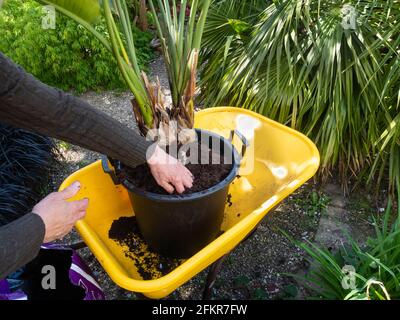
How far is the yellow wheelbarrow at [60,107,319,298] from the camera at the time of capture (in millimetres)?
1374

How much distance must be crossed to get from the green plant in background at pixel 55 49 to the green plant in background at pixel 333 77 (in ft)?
4.39

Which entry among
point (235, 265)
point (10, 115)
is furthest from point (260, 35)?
point (10, 115)

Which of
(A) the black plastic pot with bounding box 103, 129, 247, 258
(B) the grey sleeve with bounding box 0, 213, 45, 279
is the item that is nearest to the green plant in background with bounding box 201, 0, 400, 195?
(A) the black plastic pot with bounding box 103, 129, 247, 258

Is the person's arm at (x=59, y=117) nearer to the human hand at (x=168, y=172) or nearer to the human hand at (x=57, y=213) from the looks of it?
the human hand at (x=168, y=172)

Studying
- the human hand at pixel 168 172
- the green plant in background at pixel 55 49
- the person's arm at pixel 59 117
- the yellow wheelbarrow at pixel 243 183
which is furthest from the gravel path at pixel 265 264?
the green plant in background at pixel 55 49

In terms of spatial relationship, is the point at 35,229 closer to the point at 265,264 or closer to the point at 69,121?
the point at 69,121

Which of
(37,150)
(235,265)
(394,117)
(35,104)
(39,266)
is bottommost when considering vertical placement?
(235,265)

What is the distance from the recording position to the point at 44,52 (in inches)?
123

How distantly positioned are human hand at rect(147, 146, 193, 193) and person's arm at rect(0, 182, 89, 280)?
0.80 feet

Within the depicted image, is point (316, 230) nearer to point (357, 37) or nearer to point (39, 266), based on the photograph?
point (357, 37)

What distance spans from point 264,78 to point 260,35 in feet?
Result: 0.78

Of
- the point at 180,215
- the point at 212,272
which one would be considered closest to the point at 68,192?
the point at 180,215

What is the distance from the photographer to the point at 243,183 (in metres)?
1.80

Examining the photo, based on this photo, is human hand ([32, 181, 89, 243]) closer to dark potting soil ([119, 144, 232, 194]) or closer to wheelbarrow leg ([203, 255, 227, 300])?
dark potting soil ([119, 144, 232, 194])
